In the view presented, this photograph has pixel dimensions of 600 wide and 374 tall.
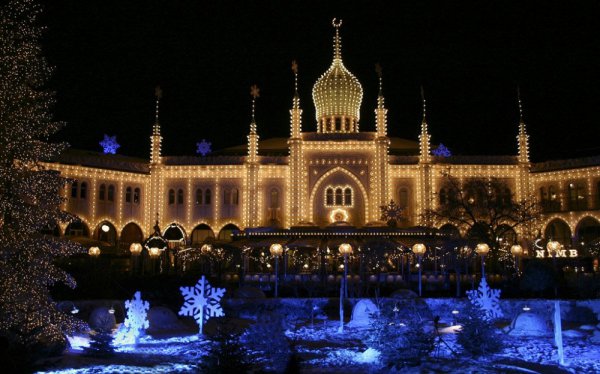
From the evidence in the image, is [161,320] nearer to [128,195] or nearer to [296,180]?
[296,180]

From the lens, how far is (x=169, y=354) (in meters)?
16.7

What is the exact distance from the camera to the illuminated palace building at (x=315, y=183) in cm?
4806

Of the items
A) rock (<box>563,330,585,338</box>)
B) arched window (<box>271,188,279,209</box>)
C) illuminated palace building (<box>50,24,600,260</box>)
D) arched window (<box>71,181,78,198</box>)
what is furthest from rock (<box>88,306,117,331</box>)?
arched window (<box>271,188,279,209</box>)

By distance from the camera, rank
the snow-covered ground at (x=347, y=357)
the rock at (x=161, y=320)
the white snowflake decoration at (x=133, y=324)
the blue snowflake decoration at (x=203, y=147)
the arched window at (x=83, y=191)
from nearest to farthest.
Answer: the snow-covered ground at (x=347, y=357) < the white snowflake decoration at (x=133, y=324) < the rock at (x=161, y=320) < the arched window at (x=83, y=191) < the blue snowflake decoration at (x=203, y=147)

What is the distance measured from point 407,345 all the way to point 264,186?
36.2 meters

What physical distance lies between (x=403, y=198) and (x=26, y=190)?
120 ft

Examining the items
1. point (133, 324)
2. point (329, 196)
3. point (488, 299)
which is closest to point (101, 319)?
point (133, 324)

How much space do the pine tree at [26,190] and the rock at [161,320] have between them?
15.9 feet

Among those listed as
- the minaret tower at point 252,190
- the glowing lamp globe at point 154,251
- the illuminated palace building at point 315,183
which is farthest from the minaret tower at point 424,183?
the glowing lamp globe at point 154,251

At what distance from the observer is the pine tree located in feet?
49.8

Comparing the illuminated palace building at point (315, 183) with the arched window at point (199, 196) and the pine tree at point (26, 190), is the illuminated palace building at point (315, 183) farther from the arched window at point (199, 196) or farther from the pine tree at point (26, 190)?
the pine tree at point (26, 190)

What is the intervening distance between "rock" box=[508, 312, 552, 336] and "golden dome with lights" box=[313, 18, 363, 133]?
105ft

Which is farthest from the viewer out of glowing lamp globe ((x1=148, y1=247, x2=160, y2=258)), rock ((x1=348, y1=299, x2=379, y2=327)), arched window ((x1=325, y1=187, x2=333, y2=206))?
arched window ((x1=325, y1=187, x2=333, y2=206))

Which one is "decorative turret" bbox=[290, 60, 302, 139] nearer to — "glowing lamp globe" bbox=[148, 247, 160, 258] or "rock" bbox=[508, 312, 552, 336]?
"glowing lamp globe" bbox=[148, 247, 160, 258]
